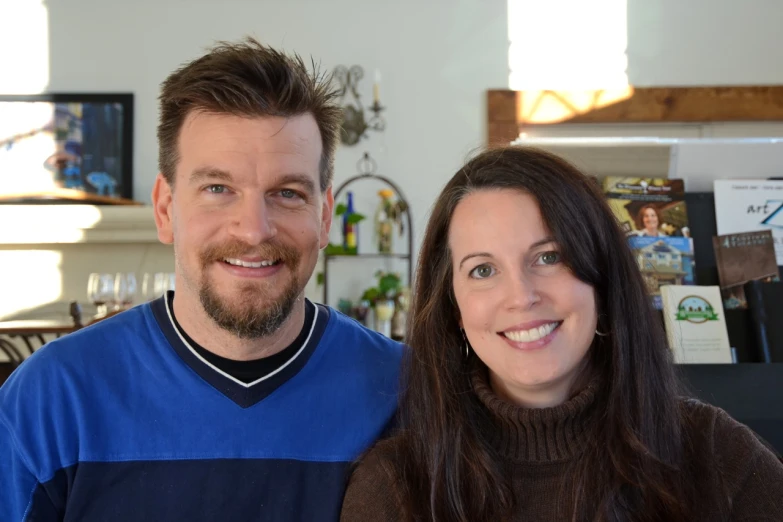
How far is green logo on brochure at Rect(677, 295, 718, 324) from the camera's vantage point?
1808 millimetres

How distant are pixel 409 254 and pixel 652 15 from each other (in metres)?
2.09

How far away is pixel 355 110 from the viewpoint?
4.98 metres

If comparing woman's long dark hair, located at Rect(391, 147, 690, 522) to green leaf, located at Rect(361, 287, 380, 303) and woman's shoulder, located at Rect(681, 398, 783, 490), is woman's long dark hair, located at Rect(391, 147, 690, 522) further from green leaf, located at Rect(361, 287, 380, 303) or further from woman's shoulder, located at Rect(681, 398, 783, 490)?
green leaf, located at Rect(361, 287, 380, 303)

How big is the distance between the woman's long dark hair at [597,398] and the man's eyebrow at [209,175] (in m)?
0.38

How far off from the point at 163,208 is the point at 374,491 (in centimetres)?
72

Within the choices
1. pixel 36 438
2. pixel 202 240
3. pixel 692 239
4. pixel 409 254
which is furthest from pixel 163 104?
pixel 409 254

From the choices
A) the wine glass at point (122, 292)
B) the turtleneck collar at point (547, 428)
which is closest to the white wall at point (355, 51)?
the wine glass at point (122, 292)

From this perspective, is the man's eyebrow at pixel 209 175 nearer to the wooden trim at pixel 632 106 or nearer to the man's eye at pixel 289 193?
the man's eye at pixel 289 193

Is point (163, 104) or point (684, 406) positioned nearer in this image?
point (684, 406)

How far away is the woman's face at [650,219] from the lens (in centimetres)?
188

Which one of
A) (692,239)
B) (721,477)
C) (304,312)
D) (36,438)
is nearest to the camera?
(721,477)

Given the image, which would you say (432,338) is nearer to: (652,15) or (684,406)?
(684,406)

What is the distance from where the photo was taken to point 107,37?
5.01 metres

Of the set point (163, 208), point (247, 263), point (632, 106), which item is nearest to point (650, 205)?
point (247, 263)
